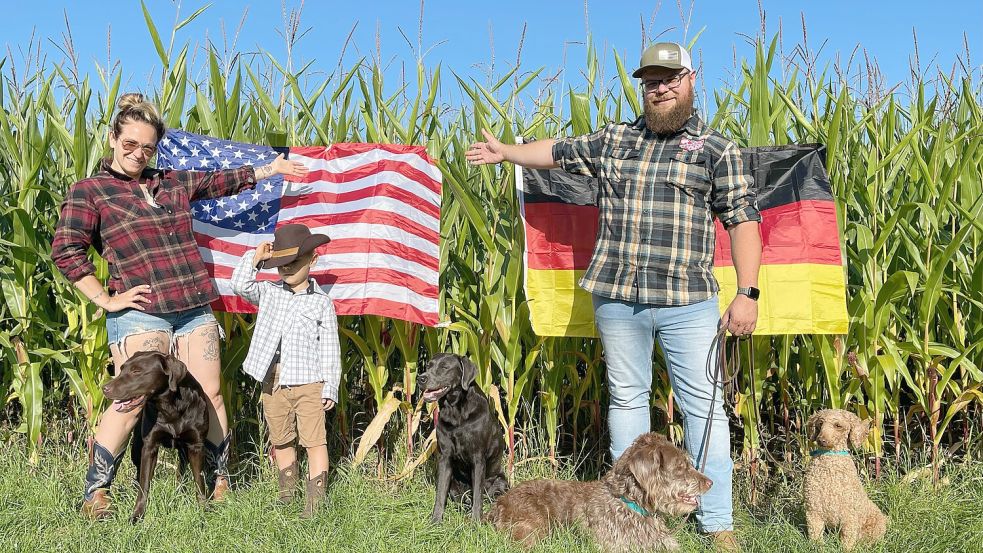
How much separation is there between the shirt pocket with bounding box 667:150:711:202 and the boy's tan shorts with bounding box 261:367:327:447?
84.6 inches

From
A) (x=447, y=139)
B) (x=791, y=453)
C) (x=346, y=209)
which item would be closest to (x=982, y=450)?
(x=791, y=453)

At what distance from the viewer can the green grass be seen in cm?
349

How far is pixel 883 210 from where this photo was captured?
446 cm

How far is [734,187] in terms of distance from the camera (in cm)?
342

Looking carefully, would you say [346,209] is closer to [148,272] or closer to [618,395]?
[148,272]

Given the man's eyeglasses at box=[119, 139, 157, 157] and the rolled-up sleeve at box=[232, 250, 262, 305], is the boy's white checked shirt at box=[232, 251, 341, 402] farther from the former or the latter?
the man's eyeglasses at box=[119, 139, 157, 157]

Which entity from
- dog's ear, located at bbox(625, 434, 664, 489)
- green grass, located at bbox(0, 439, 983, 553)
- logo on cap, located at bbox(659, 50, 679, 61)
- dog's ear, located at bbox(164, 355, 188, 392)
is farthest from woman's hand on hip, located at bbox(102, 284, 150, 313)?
logo on cap, located at bbox(659, 50, 679, 61)

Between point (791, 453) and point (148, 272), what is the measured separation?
4.01 meters

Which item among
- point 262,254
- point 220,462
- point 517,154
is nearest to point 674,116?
point 517,154

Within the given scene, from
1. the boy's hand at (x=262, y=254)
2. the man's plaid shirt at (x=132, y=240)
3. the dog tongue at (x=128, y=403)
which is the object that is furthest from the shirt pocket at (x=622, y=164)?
the dog tongue at (x=128, y=403)

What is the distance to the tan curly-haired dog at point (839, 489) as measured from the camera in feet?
11.3

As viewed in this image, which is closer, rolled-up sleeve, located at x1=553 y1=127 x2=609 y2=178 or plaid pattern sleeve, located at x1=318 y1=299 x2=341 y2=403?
rolled-up sleeve, located at x1=553 y1=127 x2=609 y2=178

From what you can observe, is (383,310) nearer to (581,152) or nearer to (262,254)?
(262,254)

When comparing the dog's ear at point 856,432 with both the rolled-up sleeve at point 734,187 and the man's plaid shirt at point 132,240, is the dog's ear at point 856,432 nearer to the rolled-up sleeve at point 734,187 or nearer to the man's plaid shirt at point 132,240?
the rolled-up sleeve at point 734,187
